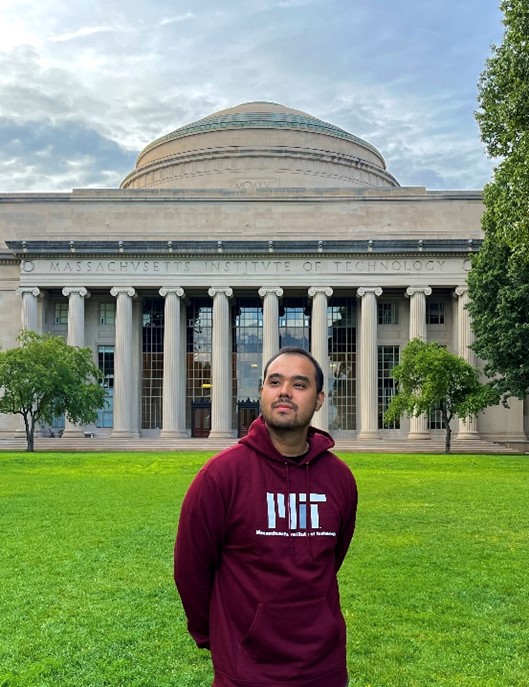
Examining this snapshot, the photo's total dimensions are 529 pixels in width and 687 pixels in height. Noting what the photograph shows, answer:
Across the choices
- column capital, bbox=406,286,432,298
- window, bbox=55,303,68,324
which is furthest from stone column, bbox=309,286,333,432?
window, bbox=55,303,68,324

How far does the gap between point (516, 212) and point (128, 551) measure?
770 inches

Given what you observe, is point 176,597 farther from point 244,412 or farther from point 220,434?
point 244,412

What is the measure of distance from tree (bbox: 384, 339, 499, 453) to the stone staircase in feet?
18.4

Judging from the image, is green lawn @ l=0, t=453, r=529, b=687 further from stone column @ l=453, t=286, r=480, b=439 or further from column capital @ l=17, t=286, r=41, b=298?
column capital @ l=17, t=286, r=41, b=298

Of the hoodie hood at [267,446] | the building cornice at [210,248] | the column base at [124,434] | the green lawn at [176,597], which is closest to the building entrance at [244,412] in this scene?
the column base at [124,434]

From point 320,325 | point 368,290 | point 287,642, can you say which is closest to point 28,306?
point 320,325

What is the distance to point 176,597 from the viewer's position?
35.9 feet

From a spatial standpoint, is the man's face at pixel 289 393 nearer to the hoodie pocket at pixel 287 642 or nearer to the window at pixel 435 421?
the hoodie pocket at pixel 287 642

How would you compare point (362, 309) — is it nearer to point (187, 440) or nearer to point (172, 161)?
point (187, 440)

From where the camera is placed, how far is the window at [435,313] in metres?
65.2

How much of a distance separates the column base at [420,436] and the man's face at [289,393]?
2250 inches

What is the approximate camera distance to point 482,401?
4769cm

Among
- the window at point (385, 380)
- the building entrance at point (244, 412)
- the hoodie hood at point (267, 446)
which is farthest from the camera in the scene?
the building entrance at point (244, 412)

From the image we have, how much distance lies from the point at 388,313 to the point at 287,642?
62237 millimetres
